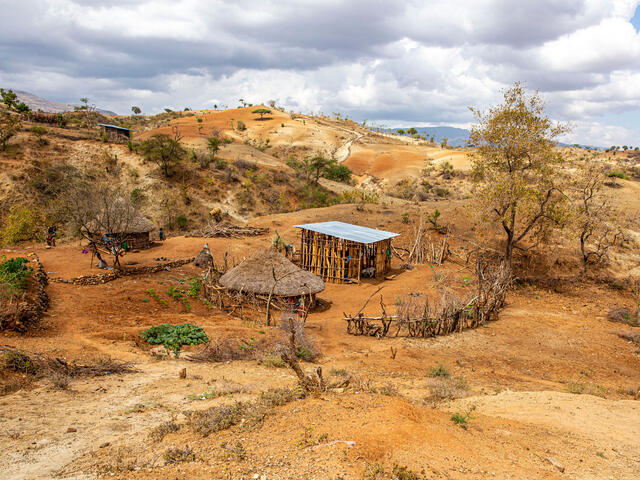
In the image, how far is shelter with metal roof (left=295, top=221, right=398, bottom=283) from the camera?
1706 centimetres

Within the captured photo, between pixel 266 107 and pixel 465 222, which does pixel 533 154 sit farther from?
pixel 266 107

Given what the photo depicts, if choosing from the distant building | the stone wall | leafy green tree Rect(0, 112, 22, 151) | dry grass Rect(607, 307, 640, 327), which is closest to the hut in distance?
the stone wall

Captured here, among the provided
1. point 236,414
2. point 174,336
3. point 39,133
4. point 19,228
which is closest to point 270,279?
point 174,336

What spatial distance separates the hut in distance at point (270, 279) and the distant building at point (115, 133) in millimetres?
27767

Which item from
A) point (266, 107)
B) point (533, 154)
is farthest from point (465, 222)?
point (266, 107)

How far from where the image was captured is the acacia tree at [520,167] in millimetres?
16031

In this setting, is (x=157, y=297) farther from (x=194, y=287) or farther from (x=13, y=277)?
(x=13, y=277)

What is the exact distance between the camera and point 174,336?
31.2 feet

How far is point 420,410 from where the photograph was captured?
559 centimetres

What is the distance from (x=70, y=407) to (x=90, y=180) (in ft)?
90.1

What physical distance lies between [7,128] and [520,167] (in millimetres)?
34122

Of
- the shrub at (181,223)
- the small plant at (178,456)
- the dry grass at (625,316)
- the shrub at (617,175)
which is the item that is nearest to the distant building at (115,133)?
the shrub at (181,223)

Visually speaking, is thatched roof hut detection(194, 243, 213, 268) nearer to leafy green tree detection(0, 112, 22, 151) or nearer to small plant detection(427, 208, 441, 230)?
small plant detection(427, 208, 441, 230)

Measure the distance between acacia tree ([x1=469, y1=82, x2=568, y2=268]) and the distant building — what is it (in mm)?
31296
